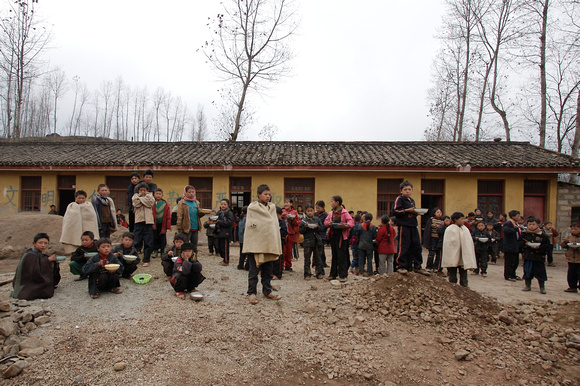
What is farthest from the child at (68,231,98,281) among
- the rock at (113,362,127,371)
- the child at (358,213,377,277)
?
the child at (358,213,377,277)

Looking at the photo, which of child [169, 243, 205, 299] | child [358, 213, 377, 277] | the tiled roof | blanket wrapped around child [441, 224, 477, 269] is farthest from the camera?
the tiled roof

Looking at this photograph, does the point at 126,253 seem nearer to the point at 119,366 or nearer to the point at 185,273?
the point at 185,273

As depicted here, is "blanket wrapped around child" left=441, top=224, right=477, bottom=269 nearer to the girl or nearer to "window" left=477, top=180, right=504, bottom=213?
the girl

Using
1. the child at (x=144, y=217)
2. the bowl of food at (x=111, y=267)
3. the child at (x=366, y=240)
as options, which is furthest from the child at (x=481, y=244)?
the bowl of food at (x=111, y=267)

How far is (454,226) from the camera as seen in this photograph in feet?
21.1

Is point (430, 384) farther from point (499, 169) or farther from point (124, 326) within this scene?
point (499, 169)

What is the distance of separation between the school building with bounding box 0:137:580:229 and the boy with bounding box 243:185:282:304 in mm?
7318

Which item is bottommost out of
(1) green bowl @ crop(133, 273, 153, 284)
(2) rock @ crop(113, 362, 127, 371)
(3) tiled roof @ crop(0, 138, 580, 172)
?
(2) rock @ crop(113, 362, 127, 371)

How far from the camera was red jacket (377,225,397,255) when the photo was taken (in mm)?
7307

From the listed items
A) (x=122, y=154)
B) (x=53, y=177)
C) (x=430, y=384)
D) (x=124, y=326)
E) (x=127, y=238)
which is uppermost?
(x=122, y=154)

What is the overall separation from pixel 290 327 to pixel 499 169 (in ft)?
37.0

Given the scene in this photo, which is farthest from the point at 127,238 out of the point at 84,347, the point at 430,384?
the point at 430,384

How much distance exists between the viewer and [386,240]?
7348 mm

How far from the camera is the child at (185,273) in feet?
17.0
